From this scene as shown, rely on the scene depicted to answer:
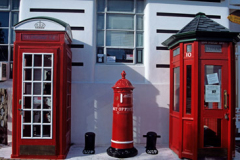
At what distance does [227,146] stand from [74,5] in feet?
17.3

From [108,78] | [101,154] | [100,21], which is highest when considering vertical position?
[100,21]

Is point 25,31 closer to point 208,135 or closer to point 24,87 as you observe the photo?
point 24,87

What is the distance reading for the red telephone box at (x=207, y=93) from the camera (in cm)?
509

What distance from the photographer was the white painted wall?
20.8ft

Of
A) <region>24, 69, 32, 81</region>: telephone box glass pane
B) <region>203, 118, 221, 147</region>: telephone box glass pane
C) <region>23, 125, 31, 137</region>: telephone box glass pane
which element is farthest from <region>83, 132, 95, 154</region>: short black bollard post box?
<region>203, 118, 221, 147</region>: telephone box glass pane

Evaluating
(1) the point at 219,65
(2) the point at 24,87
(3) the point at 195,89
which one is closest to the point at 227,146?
(3) the point at 195,89

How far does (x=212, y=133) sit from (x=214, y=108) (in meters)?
0.57

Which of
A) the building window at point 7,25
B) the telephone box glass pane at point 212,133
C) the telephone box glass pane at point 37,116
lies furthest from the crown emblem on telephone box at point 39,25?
the telephone box glass pane at point 212,133

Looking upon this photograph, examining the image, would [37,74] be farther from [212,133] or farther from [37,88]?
[212,133]

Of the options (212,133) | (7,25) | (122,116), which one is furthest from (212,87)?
(7,25)

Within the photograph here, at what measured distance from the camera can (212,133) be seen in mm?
5207

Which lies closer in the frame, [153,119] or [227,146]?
[227,146]

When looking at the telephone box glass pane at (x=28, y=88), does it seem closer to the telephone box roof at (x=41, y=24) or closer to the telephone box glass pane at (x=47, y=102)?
the telephone box glass pane at (x=47, y=102)

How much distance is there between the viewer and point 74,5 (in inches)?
255
